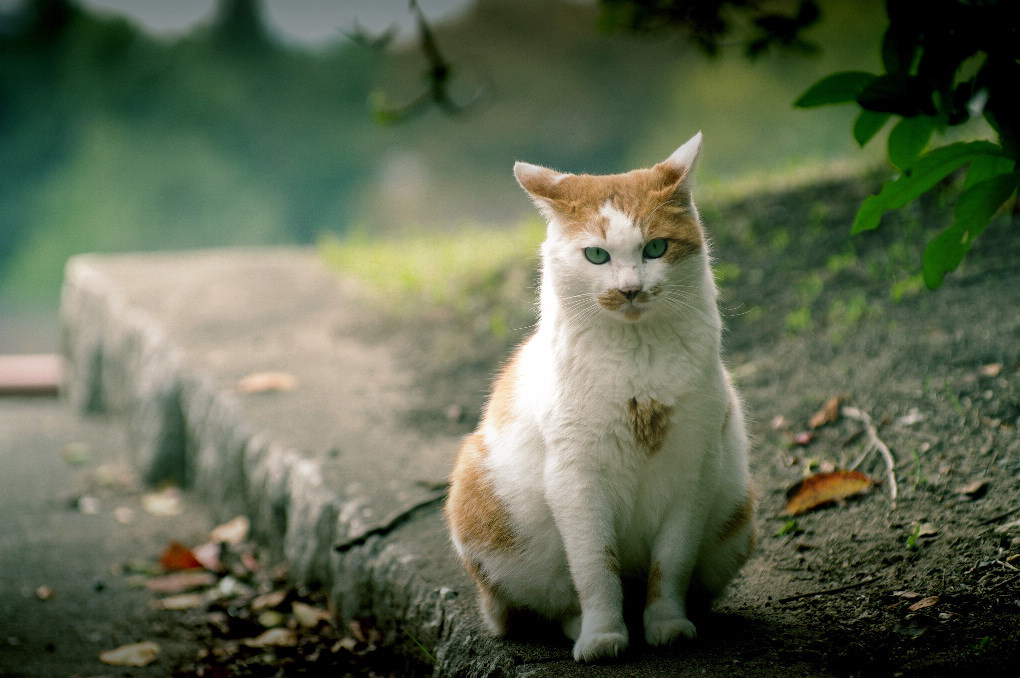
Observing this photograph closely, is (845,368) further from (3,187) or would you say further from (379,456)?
(3,187)

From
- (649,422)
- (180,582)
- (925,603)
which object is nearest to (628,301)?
(649,422)

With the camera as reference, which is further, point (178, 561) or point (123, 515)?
point (123, 515)

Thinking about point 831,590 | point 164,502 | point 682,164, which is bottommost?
point 164,502

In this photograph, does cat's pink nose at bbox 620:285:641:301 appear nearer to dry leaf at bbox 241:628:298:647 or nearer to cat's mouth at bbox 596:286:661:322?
cat's mouth at bbox 596:286:661:322

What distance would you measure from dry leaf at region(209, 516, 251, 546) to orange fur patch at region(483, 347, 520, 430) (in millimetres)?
1680

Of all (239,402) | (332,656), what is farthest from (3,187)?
(332,656)

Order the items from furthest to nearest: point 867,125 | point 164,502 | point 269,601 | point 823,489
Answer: point 164,502, point 269,601, point 823,489, point 867,125

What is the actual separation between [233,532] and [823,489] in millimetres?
2180

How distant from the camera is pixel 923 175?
4.61 ft

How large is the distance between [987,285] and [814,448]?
0.98 m

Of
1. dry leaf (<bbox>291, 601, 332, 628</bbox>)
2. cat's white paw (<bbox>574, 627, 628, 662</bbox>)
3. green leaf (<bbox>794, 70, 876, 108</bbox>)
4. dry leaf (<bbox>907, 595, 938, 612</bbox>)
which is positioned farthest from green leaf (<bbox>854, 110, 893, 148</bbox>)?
dry leaf (<bbox>291, 601, 332, 628</bbox>)

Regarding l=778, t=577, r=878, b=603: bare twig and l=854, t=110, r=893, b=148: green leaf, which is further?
l=778, t=577, r=878, b=603: bare twig

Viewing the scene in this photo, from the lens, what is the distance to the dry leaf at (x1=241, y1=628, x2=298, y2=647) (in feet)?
7.05

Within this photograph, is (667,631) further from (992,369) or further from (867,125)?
(992,369)
